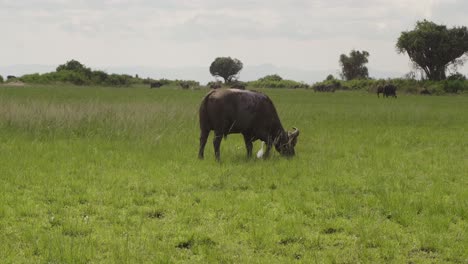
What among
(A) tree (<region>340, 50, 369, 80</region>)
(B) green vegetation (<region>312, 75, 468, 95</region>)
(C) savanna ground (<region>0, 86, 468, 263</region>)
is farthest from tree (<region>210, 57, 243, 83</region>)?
(C) savanna ground (<region>0, 86, 468, 263</region>)

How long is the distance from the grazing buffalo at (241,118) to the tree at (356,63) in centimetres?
10746

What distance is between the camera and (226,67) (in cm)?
17538

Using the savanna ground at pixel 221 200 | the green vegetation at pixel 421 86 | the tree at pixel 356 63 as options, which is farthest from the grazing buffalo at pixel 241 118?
the tree at pixel 356 63

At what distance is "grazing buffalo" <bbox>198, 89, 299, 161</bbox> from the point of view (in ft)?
38.8

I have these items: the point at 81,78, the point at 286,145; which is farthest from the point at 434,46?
the point at 286,145

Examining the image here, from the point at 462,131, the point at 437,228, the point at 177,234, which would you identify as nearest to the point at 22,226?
the point at 177,234

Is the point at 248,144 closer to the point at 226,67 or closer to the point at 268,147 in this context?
the point at 268,147

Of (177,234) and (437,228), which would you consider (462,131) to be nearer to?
(437,228)

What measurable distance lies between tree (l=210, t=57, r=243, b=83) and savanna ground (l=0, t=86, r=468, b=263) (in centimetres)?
16126

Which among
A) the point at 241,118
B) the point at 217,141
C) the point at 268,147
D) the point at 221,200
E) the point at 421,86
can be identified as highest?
the point at 421,86

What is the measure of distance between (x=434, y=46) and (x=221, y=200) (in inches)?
3143

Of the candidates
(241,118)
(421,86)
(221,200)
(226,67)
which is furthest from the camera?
(226,67)

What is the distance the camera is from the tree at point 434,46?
7850 centimetres

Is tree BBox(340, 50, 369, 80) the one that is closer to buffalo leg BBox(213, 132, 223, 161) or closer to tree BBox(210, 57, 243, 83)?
tree BBox(210, 57, 243, 83)
